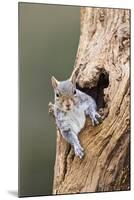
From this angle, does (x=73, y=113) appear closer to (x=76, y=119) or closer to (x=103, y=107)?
(x=76, y=119)

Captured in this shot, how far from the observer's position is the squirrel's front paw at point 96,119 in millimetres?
2402

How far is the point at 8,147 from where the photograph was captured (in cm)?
226

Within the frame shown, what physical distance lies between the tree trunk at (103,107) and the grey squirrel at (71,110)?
0.03 metres

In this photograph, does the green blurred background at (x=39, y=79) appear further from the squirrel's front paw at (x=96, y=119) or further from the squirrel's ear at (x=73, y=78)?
the squirrel's front paw at (x=96, y=119)

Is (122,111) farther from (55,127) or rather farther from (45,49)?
(45,49)

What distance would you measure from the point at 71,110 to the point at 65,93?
0.32ft

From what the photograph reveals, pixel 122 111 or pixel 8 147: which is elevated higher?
pixel 122 111

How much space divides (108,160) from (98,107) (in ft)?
0.99

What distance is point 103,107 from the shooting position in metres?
2.42

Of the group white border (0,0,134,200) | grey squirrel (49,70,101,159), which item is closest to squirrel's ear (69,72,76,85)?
grey squirrel (49,70,101,159)

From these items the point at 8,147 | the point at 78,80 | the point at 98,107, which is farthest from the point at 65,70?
the point at 8,147

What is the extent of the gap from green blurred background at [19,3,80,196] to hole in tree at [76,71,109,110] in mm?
158

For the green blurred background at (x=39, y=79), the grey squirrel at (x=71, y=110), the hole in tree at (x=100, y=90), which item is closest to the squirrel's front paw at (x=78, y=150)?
the grey squirrel at (x=71, y=110)

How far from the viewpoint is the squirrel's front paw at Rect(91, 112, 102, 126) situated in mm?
2402
